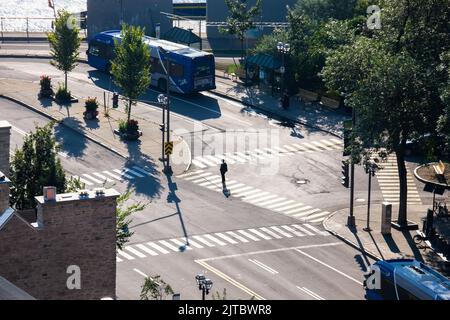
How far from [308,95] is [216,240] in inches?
1230

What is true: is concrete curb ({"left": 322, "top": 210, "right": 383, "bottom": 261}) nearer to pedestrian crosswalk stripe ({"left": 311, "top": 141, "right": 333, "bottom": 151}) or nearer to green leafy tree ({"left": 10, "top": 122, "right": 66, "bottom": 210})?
pedestrian crosswalk stripe ({"left": 311, "top": 141, "right": 333, "bottom": 151})

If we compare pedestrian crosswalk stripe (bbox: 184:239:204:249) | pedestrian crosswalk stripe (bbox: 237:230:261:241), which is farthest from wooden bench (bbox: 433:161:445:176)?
pedestrian crosswalk stripe (bbox: 184:239:204:249)

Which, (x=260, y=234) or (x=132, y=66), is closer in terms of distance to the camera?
(x=260, y=234)

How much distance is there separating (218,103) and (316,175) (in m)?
18.1

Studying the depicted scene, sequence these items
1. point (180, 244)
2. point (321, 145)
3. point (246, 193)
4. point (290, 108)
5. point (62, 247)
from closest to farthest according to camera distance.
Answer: point (62, 247)
point (180, 244)
point (246, 193)
point (321, 145)
point (290, 108)

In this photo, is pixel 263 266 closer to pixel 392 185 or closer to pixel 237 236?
pixel 237 236

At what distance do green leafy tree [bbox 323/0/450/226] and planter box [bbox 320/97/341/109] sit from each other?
22176 mm

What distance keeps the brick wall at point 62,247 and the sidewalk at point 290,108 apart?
4157 centimetres

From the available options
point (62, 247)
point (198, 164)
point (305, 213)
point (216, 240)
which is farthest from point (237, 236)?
point (62, 247)

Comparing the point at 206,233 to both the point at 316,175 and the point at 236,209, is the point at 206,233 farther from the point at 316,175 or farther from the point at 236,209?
the point at 316,175

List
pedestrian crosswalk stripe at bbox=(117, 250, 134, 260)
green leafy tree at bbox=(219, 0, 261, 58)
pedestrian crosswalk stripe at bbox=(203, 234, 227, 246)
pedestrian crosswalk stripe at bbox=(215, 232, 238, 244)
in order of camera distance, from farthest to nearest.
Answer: green leafy tree at bbox=(219, 0, 261, 58) → pedestrian crosswalk stripe at bbox=(215, 232, 238, 244) → pedestrian crosswalk stripe at bbox=(203, 234, 227, 246) → pedestrian crosswalk stripe at bbox=(117, 250, 134, 260)

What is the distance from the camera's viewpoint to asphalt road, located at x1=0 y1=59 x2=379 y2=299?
46875 millimetres

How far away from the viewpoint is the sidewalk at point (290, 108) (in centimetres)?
7419

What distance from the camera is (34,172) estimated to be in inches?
1596
